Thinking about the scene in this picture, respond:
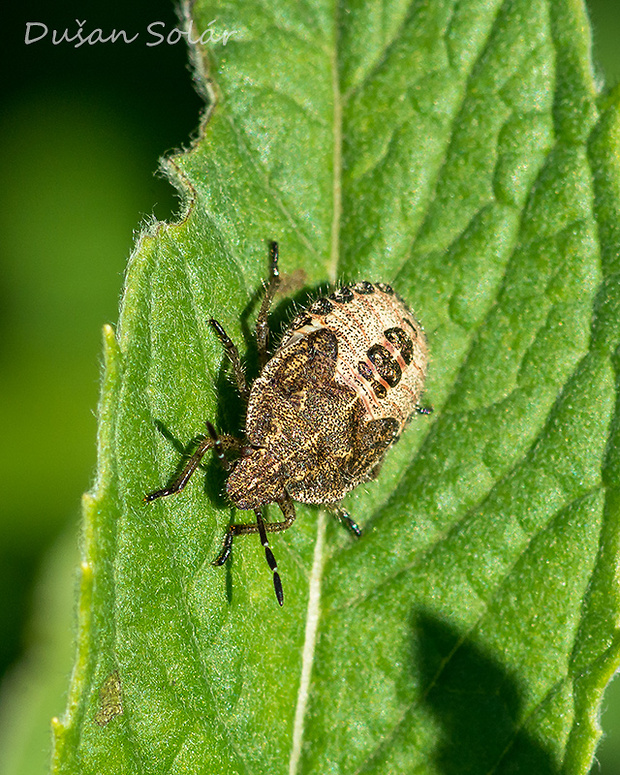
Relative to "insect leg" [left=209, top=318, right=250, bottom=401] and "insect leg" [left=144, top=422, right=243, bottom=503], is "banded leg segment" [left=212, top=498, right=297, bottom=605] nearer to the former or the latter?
"insect leg" [left=144, top=422, right=243, bottom=503]

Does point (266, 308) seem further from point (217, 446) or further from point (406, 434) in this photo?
point (406, 434)

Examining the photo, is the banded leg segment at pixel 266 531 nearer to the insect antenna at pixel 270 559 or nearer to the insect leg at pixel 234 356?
the insect antenna at pixel 270 559

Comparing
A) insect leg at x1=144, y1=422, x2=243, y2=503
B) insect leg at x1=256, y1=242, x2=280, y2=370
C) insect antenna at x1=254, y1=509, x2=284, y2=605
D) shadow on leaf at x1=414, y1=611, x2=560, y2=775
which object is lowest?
shadow on leaf at x1=414, y1=611, x2=560, y2=775

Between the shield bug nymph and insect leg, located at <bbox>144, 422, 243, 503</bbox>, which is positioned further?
the shield bug nymph

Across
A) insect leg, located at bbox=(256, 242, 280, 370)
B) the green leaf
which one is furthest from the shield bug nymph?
the green leaf

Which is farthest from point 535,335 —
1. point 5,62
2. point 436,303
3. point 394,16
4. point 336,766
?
point 5,62

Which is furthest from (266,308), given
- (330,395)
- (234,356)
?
(330,395)

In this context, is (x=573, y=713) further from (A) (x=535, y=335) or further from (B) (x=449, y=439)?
(A) (x=535, y=335)
